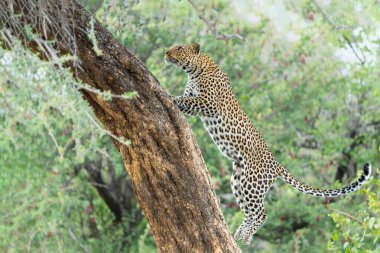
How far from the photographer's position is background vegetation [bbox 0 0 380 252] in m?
10.2

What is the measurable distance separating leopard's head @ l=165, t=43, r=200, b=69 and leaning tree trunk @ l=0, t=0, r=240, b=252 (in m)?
0.75

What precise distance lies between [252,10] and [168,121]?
795cm

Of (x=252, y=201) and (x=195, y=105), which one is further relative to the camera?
(x=252, y=201)

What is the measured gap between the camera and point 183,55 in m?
5.56

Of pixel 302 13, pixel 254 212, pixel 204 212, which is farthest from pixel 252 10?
pixel 204 212

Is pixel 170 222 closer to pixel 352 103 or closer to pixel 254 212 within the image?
pixel 254 212

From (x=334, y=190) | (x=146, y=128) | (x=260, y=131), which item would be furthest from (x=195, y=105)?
(x=260, y=131)

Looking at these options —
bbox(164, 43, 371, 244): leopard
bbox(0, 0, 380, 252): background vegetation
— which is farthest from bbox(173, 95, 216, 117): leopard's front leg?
bbox(0, 0, 380, 252): background vegetation

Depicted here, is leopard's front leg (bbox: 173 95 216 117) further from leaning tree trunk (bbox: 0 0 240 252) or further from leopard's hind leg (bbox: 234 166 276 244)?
leopard's hind leg (bbox: 234 166 276 244)

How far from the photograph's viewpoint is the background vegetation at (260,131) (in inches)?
402

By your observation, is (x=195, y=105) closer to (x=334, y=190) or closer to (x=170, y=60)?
(x=170, y=60)

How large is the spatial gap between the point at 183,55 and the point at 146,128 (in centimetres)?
98

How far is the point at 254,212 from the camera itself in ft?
19.3

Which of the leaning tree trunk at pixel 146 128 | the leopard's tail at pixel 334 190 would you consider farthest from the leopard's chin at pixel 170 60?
the leopard's tail at pixel 334 190
